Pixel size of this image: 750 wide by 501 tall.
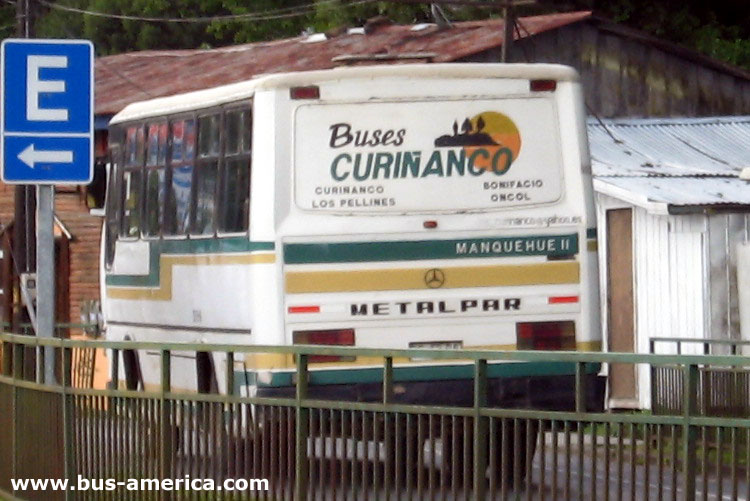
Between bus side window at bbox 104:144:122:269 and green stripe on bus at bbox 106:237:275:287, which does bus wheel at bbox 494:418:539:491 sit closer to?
green stripe on bus at bbox 106:237:275:287

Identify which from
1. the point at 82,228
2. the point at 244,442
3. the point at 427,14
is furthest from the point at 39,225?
the point at 427,14

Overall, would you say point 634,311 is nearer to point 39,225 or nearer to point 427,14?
point 39,225

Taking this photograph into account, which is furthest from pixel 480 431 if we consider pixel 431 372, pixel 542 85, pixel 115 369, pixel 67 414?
pixel 542 85

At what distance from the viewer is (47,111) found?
12.1 meters

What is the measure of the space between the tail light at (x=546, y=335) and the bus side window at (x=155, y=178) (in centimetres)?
392

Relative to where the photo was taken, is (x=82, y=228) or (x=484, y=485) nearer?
(x=484, y=485)

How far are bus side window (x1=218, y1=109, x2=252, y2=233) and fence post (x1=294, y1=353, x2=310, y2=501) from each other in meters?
5.73

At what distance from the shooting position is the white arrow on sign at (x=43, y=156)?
12.0 m

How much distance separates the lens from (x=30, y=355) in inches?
493

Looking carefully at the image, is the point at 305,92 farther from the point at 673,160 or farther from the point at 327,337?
the point at 673,160

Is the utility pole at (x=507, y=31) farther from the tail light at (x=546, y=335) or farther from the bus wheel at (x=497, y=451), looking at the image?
the bus wheel at (x=497, y=451)

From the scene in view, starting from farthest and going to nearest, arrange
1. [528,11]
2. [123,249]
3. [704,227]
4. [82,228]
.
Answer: [528,11] → [82,228] → [704,227] → [123,249]

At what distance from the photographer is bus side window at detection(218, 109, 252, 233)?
15219 millimetres

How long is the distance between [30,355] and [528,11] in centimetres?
3478
